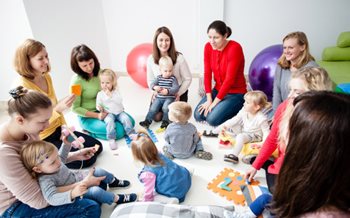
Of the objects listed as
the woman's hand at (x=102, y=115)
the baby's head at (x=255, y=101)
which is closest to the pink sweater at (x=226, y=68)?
the baby's head at (x=255, y=101)

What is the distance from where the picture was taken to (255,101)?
7.13ft

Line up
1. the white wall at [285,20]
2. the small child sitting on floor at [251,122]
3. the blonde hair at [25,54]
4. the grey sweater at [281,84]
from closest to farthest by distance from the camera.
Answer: the blonde hair at [25,54] → the small child sitting on floor at [251,122] → the grey sweater at [281,84] → the white wall at [285,20]

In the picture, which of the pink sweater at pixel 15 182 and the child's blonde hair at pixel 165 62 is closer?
the pink sweater at pixel 15 182

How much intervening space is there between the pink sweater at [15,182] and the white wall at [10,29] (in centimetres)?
186

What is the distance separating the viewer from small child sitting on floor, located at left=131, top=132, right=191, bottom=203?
5.40ft

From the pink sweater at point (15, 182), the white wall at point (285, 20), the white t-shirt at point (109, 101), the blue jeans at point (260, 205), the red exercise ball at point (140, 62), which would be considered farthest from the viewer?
the white wall at point (285, 20)

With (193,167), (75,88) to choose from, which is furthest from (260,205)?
(75,88)

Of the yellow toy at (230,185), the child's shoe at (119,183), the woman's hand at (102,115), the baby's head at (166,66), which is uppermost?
the baby's head at (166,66)

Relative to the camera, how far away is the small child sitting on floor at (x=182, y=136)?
2.11 meters

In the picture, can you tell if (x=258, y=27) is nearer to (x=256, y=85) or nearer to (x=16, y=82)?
(x=256, y=85)

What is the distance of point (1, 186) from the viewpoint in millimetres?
1396

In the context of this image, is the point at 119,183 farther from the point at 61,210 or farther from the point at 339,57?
the point at 339,57

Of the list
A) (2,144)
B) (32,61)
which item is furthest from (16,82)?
(2,144)

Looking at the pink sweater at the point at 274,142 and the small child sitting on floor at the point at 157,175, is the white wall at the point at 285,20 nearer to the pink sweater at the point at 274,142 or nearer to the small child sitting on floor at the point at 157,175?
the pink sweater at the point at 274,142
